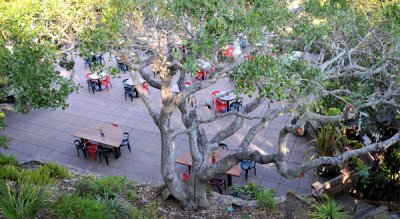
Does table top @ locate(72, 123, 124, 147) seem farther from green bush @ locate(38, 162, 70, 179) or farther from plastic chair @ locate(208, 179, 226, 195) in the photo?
plastic chair @ locate(208, 179, 226, 195)

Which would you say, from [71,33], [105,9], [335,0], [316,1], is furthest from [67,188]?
[335,0]

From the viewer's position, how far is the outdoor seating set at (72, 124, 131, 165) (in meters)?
12.5

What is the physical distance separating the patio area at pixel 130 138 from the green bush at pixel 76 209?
4516mm

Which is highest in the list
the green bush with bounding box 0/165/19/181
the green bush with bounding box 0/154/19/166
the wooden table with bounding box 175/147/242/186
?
the green bush with bounding box 0/165/19/181

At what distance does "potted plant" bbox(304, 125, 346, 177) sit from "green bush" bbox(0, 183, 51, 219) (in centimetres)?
752

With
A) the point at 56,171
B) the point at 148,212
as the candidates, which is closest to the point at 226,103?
the point at 56,171

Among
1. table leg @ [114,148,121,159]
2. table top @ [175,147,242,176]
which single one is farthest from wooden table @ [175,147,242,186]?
table leg @ [114,148,121,159]

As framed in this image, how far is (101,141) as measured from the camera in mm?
12547

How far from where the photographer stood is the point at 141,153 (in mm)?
13070

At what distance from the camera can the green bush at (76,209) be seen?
686cm

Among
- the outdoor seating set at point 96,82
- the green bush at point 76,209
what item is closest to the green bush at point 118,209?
the green bush at point 76,209

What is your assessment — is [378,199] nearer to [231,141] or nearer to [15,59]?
[231,141]

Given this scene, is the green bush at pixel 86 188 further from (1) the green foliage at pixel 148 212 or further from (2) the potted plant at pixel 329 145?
(2) the potted plant at pixel 329 145

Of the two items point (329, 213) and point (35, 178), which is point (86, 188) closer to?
point (35, 178)
